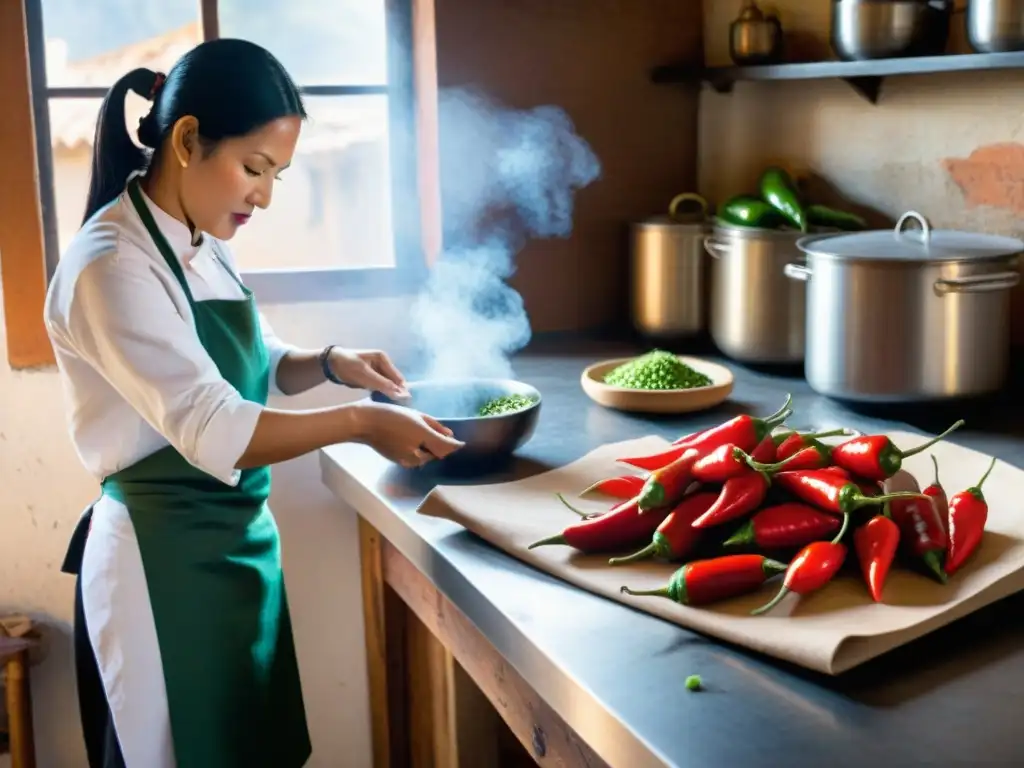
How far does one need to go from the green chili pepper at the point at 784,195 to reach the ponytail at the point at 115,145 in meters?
1.21

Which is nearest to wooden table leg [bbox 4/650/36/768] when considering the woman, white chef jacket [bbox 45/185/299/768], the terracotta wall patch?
the woman

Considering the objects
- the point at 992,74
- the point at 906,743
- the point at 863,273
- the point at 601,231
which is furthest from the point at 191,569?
the point at 992,74

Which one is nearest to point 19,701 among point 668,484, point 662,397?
point 662,397

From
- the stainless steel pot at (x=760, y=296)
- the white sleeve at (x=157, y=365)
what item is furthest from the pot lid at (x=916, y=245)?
the white sleeve at (x=157, y=365)

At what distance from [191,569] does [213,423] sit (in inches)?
10.8

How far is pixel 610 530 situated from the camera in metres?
1.29

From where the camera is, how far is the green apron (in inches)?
58.2

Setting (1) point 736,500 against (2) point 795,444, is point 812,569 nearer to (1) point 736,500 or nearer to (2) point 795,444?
(1) point 736,500

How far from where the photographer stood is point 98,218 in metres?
1.42

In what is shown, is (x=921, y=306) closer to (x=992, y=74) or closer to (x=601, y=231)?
(x=992, y=74)

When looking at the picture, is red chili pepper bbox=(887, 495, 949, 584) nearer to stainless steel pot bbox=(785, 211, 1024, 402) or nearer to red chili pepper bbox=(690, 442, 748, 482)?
red chili pepper bbox=(690, 442, 748, 482)

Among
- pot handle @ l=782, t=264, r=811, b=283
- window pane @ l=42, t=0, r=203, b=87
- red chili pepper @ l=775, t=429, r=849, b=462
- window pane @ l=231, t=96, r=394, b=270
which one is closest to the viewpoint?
red chili pepper @ l=775, t=429, r=849, b=462

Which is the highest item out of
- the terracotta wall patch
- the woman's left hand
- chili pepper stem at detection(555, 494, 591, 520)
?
the terracotta wall patch

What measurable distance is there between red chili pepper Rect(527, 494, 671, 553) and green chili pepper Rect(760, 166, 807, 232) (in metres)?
1.02
